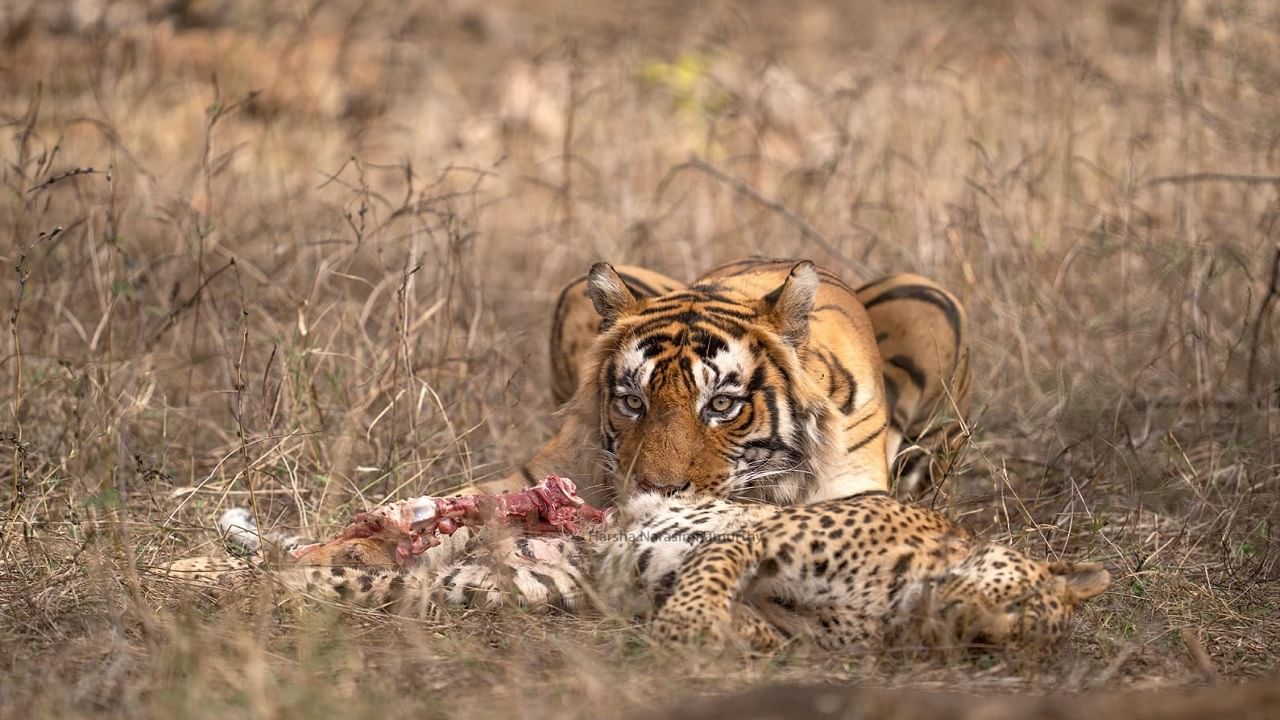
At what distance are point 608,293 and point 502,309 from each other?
9.45 ft

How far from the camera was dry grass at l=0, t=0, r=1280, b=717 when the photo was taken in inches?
147

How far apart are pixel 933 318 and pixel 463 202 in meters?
3.98

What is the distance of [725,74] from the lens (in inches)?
432

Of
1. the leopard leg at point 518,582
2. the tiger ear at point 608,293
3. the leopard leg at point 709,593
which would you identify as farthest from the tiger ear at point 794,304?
the leopard leg at point 518,582

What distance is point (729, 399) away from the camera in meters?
4.58

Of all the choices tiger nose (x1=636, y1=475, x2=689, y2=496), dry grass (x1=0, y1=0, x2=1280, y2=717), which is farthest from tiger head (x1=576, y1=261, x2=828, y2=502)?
dry grass (x1=0, y1=0, x2=1280, y2=717)

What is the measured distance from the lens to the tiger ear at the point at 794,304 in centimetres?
466

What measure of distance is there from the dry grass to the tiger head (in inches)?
21.8

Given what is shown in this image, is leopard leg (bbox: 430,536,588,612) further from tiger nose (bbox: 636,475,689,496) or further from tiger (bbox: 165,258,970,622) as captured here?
tiger nose (bbox: 636,475,689,496)

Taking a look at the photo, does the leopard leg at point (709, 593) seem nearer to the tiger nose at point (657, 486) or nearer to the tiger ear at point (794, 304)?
the tiger nose at point (657, 486)

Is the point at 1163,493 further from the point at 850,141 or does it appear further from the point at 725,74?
the point at 725,74

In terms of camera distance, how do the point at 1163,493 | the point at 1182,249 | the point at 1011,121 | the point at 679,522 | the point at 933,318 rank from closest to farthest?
the point at 679,522, the point at 1163,493, the point at 933,318, the point at 1182,249, the point at 1011,121

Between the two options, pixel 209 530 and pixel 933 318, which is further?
pixel 933 318

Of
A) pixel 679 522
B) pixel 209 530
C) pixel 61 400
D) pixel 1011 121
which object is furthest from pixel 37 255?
pixel 1011 121
